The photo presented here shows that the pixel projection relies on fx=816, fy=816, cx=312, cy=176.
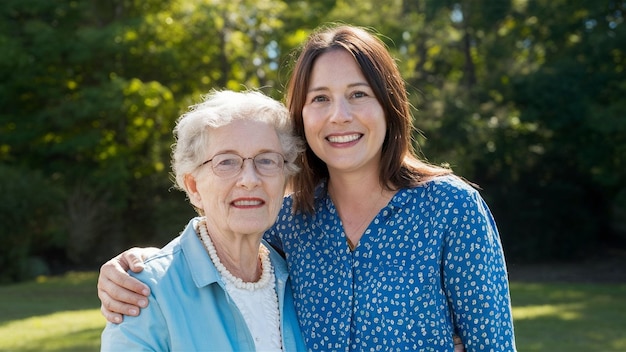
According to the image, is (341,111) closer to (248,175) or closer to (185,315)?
(248,175)

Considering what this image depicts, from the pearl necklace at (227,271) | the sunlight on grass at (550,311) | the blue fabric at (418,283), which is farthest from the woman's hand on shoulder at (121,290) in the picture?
the sunlight on grass at (550,311)

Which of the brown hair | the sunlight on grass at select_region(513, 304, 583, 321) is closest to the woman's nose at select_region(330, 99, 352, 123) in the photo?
the brown hair

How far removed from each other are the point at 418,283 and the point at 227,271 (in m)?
0.74

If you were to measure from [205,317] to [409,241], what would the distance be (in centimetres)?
85

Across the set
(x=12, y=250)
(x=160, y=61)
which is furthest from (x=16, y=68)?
(x=12, y=250)

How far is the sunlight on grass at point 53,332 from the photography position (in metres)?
9.27

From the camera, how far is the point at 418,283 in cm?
314

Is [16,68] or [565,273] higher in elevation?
[16,68]

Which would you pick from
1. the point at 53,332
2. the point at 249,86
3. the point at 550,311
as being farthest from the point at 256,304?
the point at 249,86

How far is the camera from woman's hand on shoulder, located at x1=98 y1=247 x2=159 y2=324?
2844mm

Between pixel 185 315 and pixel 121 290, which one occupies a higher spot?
pixel 121 290

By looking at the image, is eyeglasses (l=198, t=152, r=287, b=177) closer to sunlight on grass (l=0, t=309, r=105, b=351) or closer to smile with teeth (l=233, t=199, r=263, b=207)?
smile with teeth (l=233, t=199, r=263, b=207)

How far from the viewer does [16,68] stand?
2028 centimetres

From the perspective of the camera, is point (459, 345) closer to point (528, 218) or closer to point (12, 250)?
point (12, 250)
